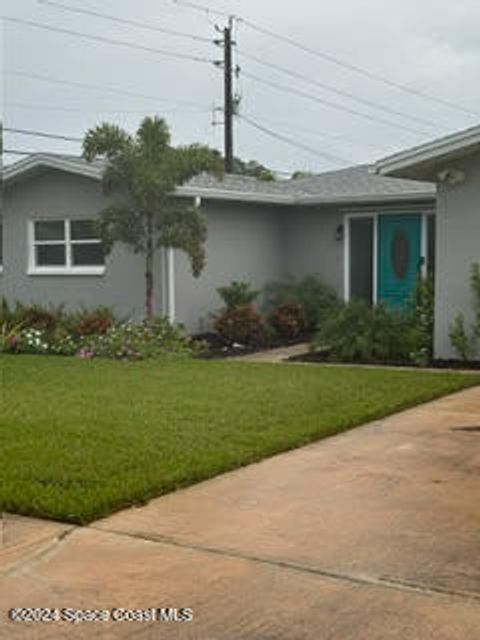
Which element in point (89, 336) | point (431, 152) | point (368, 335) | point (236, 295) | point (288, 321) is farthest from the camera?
point (288, 321)

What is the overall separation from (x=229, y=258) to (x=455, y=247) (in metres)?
5.85

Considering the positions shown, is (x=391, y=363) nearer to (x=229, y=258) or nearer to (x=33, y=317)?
(x=229, y=258)

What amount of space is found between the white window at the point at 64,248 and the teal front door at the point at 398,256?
5.32 m

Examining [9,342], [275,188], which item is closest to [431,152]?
[9,342]

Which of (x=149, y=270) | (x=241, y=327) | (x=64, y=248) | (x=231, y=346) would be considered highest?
(x=64, y=248)

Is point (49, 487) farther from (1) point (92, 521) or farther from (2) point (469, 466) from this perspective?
(2) point (469, 466)

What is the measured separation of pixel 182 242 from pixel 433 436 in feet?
24.8

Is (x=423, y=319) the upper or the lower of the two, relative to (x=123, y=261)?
lower

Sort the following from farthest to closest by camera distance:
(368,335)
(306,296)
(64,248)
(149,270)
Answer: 1. (306,296)
2. (64,248)
3. (149,270)
4. (368,335)

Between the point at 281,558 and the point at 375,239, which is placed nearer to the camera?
the point at 281,558

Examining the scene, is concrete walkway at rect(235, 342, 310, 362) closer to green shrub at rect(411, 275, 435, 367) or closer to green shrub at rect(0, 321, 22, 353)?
green shrub at rect(411, 275, 435, 367)

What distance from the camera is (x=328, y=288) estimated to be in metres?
18.7

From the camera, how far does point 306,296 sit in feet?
59.5

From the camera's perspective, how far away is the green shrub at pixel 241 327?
15.9 meters
